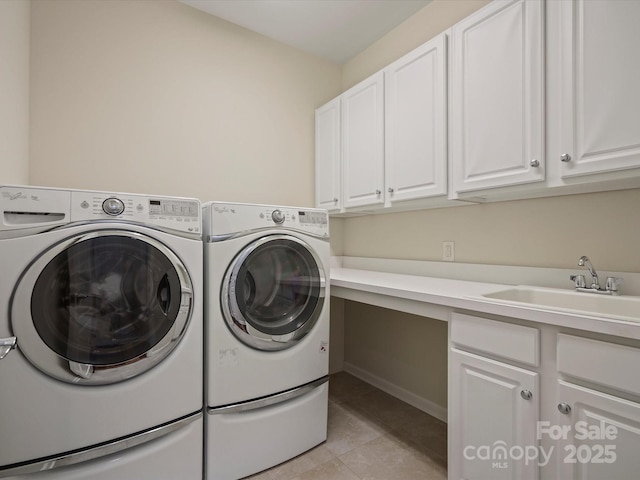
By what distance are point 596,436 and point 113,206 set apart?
5.92 ft

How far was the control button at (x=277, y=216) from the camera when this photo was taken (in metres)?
1.61

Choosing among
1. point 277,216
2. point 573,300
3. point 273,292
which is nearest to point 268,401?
point 273,292

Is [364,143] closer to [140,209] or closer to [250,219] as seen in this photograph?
[250,219]

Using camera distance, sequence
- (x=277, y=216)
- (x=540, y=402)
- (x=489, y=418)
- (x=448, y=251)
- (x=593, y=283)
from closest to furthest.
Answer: (x=540, y=402)
(x=489, y=418)
(x=593, y=283)
(x=277, y=216)
(x=448, y=251)

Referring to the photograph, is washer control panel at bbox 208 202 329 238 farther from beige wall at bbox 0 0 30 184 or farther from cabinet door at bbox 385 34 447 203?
beige wall at bbox 0 0 30 184

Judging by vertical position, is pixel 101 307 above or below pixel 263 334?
above

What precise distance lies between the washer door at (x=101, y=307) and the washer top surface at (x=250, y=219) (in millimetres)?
234

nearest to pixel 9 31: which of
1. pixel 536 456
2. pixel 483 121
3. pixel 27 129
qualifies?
pixel 27 129

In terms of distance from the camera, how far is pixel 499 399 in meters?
1.19

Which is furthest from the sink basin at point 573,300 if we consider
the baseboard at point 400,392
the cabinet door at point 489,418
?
the baseboard at point 400,392

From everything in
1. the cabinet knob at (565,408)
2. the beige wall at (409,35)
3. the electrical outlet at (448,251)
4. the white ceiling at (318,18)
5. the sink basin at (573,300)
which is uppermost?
the white ceiling at (318,18)

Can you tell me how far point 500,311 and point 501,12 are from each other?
1.34m

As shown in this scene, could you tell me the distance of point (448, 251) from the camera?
202 cm

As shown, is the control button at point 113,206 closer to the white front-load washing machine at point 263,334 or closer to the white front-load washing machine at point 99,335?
the white front-load washing machine at point 99,335
